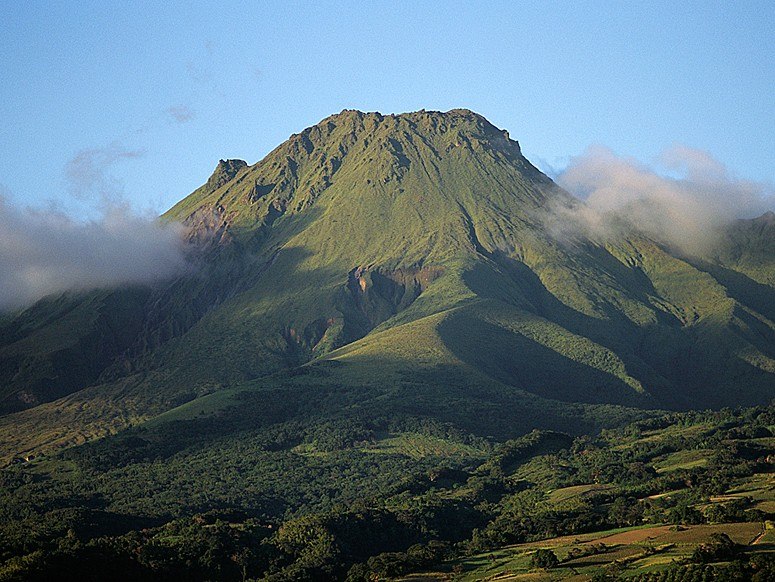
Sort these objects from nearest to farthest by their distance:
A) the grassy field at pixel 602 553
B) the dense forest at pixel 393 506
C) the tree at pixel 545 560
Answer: the grassy field at pixel 602 553, the tree at pixel 545 560, the dense forest at pixel 393 506

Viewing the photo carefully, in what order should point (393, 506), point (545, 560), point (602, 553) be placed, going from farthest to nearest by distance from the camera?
point (393, 506)
point (602, 553)
point (545, 560)

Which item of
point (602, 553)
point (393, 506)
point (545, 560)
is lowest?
point (602, 553)

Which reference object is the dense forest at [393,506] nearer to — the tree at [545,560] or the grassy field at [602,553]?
the tree at [545,560]

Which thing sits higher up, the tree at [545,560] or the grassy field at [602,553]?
the tree at [545,560]

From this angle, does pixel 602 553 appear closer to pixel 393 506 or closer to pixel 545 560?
pixel 545 560

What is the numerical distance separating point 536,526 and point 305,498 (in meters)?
61.0

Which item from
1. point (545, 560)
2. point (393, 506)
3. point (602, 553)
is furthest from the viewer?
point (393, 506)

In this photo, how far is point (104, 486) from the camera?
188 m

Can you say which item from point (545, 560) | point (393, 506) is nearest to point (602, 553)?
point (545, 560)

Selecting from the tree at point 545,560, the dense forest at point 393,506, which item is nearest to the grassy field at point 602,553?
the tree at point 545,560

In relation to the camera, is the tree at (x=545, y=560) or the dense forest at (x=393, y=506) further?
the dense forest at (x=393, y=506)

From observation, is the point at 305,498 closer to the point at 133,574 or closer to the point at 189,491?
the point at 189,491

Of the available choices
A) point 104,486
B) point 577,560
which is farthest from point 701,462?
A: point 104,486

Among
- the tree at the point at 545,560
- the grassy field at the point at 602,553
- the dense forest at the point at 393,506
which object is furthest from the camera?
the dense forest at the point at 393,506
